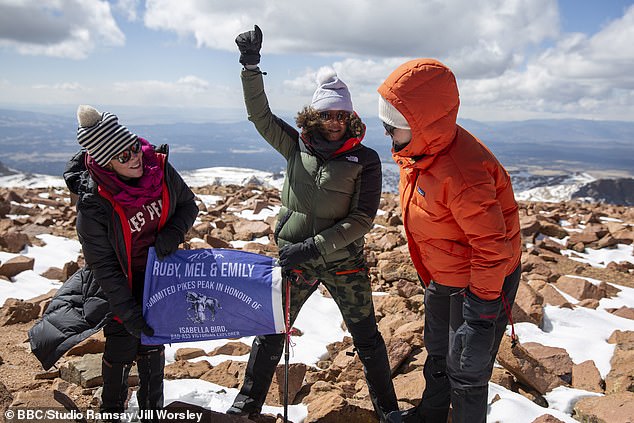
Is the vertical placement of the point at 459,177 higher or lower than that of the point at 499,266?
higher

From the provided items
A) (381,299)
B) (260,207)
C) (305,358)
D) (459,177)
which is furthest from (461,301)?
(260,207)

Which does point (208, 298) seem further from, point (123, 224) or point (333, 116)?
point (333, 116)

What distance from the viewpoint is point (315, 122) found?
3523mm

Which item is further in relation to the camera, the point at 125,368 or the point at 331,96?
the point at 331,96

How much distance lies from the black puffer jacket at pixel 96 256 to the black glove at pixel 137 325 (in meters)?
0.03

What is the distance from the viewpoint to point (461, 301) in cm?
300

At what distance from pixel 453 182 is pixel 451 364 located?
118cm

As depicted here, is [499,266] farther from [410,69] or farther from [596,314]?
[596,314]

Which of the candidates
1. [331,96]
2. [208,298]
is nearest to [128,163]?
[208,298]

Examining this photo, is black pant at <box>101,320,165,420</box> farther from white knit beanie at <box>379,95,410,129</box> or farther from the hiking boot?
white knit beanie at <box>379,95,410,129</box>

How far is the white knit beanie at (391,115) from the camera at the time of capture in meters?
2.73

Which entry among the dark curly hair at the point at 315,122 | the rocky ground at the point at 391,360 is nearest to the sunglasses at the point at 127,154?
the dark curly hair at the point at 315,122

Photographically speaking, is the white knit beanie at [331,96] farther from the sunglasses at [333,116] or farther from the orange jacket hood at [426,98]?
the orange jacket hood at [426,98]

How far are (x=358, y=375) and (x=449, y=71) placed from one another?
10.5 ft
